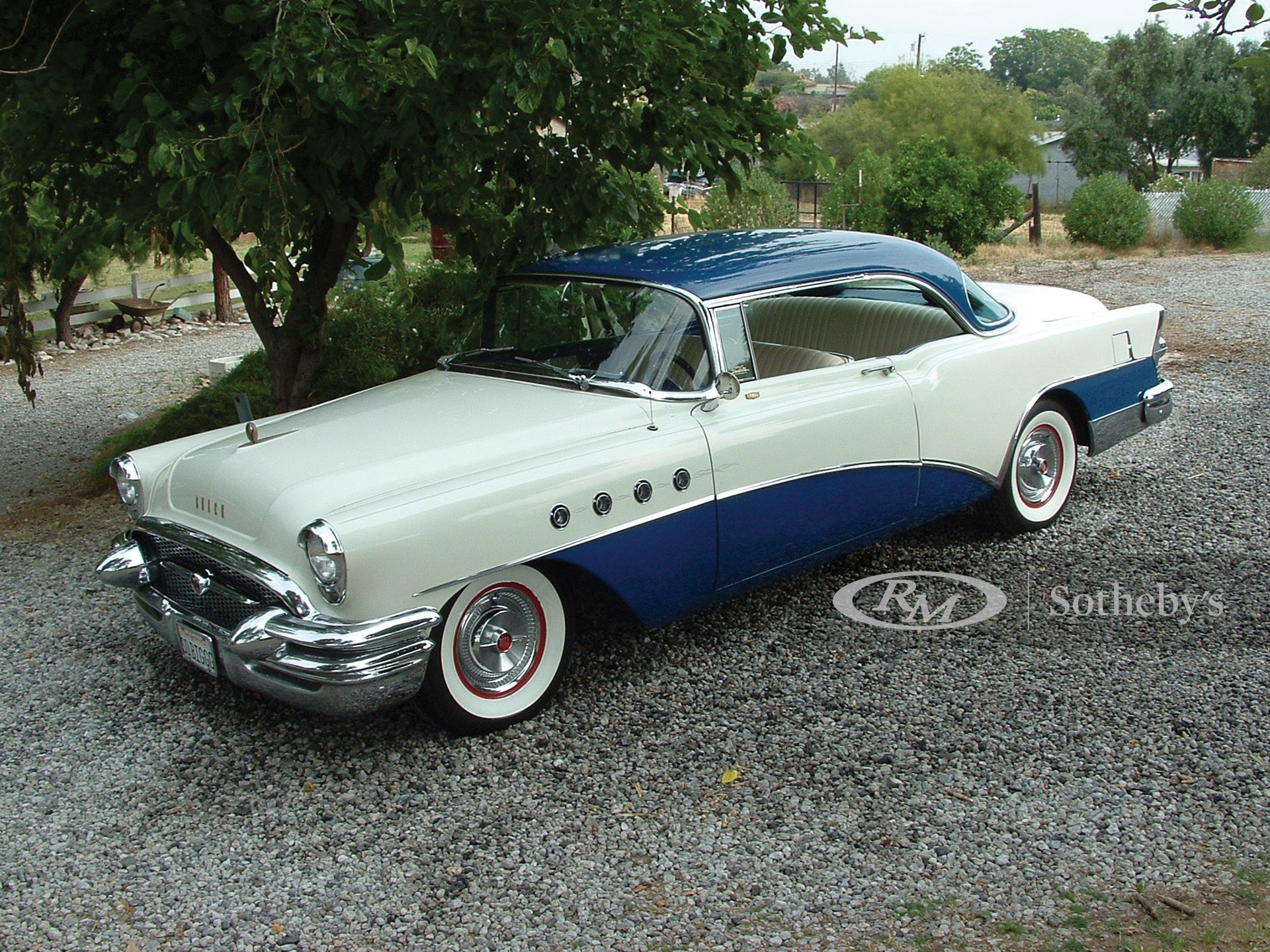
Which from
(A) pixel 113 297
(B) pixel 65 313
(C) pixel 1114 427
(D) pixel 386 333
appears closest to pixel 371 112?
(D) pixel 386 333

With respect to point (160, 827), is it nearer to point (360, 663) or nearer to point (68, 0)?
point (360, 663)

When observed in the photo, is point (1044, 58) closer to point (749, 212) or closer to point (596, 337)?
point (749, 212)

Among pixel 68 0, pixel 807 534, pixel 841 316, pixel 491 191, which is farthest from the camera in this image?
pixel 491 191

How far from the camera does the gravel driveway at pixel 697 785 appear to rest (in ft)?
9.91

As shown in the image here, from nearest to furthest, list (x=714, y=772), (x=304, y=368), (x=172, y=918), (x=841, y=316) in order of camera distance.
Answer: (x=172, y=918)
(x=714, y=772)
(x=841, y=316)
(x=304, y=368)

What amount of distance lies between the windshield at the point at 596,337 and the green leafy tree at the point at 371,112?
0.84 m

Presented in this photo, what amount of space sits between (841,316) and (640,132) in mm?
1644

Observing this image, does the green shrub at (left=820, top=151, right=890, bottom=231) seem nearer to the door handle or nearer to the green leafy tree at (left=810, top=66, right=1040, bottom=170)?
the door handle

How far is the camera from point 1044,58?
144 m

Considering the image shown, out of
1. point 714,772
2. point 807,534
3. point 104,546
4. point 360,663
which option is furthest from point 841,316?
point 104,546

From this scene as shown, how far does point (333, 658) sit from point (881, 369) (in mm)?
2640

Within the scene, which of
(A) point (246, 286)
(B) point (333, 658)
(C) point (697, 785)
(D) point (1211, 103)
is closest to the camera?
(B) point (333, 658)

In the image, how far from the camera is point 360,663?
342cm

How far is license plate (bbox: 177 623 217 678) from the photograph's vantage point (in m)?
3.74
